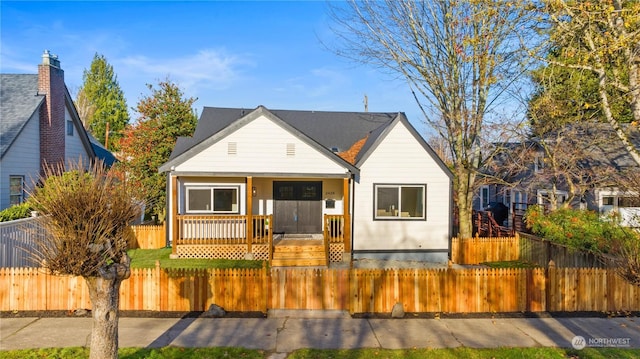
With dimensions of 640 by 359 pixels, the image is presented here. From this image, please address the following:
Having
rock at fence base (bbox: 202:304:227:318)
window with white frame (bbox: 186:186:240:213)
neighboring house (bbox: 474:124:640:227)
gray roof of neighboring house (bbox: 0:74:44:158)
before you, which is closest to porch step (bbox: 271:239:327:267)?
window with white frame (bbox: 186:186:240:213)

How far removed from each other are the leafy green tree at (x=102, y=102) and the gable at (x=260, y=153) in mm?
38539

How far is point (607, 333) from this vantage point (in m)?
8.01

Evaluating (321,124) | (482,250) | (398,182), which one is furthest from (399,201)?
(321,124)

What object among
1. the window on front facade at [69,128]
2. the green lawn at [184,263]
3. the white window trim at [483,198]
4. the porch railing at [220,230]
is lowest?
the green lawn at [184,263]

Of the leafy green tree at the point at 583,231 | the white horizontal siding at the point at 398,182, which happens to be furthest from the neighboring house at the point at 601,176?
the white horizontal siding at the point at 398,182

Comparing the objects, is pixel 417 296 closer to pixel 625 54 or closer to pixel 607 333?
pixel 607 333

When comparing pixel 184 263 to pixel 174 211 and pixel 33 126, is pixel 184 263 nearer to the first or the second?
pixel 174 211

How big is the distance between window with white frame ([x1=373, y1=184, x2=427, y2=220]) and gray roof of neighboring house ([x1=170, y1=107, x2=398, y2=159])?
4.88 metres

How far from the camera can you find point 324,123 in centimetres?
2120

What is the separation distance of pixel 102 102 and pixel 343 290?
51.9m

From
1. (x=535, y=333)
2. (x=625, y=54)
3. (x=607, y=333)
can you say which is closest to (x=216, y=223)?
(x=535, y=333)

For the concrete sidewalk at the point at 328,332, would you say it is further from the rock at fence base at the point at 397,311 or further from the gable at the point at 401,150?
the gable at the point at 401,150

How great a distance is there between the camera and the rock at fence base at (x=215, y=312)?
878 centimetres

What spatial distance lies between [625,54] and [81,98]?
5656 centimetres
